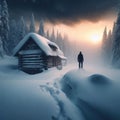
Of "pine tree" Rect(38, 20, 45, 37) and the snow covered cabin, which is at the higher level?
"pine tree" Rect(38, 20, 45, 37)

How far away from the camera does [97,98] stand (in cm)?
681

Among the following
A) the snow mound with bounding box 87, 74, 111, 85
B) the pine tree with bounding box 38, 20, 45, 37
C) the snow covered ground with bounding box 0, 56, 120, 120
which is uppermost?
the pine tree with bounding box 38, 20, 45, 37

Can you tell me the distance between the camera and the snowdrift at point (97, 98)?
5.92 metres

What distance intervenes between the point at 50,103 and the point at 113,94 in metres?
2.96

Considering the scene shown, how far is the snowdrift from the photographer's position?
19.4ft

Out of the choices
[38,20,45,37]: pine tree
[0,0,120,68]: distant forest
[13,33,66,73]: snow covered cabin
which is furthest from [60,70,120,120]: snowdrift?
[38,20,45,37]: pine tree

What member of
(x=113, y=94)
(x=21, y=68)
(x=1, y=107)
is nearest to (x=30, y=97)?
(x=1, y=107)

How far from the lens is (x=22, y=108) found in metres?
6.23

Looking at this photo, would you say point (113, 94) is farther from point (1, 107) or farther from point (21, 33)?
point (21, 33)

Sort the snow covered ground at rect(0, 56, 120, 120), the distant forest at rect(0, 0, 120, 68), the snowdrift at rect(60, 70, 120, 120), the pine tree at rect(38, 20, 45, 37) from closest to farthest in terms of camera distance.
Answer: the snow covered ground at rect(0, 56, 120, 120), the snowdrift at rect(60, 70, 120, 120), the distant forest at rect(0, 0, 120, 68), the pine tree at rect(38, 20, 45, 37)

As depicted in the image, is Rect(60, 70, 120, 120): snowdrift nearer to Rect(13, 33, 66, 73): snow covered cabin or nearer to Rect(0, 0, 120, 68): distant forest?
Rect(13, 33, 66, 73): snow covered cabin

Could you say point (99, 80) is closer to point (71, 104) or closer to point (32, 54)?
point (71, 104)

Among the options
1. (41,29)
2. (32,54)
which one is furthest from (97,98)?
(41,29)

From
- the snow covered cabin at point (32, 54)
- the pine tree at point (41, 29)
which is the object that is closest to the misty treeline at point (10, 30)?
the pine tree at point (41, 29)
